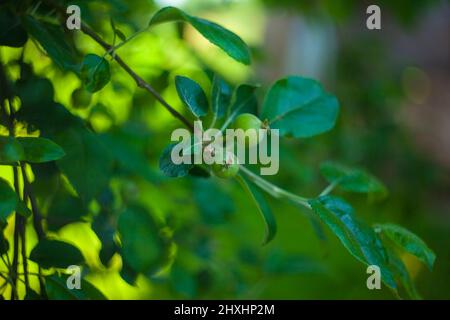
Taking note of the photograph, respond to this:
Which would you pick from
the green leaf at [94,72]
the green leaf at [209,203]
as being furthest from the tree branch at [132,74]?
the green leaf at [209,203]

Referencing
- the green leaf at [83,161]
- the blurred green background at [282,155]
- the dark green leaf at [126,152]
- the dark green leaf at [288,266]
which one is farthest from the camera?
the dark green leaf at [288,266]

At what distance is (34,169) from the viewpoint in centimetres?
52

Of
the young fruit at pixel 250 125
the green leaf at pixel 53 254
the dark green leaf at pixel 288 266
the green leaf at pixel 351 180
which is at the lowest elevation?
the dark green leaf at pixel 288 266

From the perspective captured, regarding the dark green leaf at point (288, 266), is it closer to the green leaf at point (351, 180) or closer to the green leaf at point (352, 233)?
the green leaf at point (351, 180)

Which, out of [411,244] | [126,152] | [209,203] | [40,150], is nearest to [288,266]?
[209,203]

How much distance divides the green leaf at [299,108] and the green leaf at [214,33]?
8 centimetres

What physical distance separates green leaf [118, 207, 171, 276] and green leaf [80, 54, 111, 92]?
0.18m

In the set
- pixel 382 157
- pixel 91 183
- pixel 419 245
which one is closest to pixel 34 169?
pixel 91 183

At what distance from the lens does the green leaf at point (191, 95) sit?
455 millimetres

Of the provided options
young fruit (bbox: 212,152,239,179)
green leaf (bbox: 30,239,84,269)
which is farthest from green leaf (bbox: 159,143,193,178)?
green leaf (bbox: 30,239,84,269)

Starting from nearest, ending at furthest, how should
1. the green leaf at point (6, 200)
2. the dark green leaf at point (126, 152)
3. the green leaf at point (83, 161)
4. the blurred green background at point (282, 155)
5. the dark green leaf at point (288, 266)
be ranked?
the green leaf at point (6, 200) < the green leaf at point (83, 161) < the dark green leaf at point (126, 152) < the blurred green background at point (282, 155) < the dark green leaf at point (288, 266)

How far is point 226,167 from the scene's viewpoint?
0.43 m

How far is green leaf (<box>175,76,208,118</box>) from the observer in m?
0.46

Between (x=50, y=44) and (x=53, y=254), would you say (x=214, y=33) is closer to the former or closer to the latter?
(x=50, y=44)
